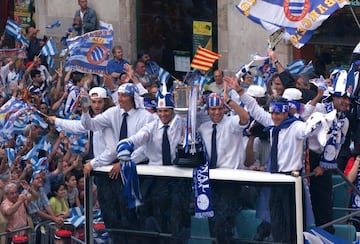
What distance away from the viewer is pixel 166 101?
1064 centimetres

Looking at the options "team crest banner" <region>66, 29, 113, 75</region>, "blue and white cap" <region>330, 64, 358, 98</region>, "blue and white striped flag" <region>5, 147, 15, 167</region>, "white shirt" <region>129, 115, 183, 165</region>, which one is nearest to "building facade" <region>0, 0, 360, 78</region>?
"team crest banner" <region>66, 29, 113, 75</region>

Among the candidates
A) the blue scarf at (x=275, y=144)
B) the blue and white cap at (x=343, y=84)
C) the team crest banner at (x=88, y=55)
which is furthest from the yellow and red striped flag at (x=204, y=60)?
the team crest banner at (x=88, y=55)

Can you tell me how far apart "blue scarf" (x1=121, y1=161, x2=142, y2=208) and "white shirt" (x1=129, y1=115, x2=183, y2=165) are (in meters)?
0.65

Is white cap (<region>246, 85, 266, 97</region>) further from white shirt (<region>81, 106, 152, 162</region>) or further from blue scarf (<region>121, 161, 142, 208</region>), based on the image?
blue scarf (<region>121, 161, 142, 208</region>)

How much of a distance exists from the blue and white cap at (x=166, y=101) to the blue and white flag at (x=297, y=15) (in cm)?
221

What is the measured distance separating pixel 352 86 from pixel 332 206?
74.5 inches

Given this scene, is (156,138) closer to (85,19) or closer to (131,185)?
(131,185)

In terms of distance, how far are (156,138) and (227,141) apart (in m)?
0.64

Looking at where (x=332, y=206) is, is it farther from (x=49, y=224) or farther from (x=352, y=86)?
(x=49, y=224)

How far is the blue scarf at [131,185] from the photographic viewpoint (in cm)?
912

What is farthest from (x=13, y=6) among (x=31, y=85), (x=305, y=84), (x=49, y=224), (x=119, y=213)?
(x=119, y=213)

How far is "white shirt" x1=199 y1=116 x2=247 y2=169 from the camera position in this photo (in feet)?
32.9

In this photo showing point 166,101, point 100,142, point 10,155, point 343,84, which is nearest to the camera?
point 166,101

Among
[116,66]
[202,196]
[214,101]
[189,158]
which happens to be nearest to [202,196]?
[202,196]
